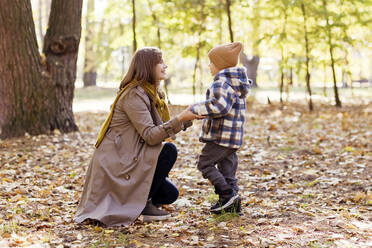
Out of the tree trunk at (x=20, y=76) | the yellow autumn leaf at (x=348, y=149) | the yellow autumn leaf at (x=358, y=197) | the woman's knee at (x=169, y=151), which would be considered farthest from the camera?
the tree trunk at (x=20, y=76)

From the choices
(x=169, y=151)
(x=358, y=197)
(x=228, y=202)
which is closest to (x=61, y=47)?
(x=169, y=151)

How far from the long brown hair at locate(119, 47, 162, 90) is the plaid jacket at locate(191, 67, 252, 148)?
21.3 inches

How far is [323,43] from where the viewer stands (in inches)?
555

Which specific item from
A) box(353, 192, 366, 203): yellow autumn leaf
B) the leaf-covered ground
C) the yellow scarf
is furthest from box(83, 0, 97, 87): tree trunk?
box(353, 192, 366, 203): yellow autumn leaf

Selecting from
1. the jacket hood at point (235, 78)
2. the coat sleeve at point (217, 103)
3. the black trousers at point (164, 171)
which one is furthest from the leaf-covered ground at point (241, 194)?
the jacket hood at point (235, 78)

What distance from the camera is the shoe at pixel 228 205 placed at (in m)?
4.22

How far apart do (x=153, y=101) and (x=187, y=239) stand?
132 centimetres

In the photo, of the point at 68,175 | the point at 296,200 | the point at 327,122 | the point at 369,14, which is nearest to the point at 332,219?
the point at 296,200

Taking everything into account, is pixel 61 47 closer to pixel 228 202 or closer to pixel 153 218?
pixel 153 218

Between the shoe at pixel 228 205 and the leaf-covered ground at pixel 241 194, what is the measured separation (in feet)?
0.27

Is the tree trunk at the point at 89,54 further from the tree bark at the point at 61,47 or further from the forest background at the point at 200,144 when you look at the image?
the tree bark at the point at 61,47

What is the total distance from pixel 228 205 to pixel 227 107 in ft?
3.20

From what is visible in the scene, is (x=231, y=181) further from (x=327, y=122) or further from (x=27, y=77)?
(x=327, y=122)

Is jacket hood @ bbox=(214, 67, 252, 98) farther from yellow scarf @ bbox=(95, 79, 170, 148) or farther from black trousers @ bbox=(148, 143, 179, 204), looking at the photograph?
black trousers @ bbox=(148, 143, 179, 204)
